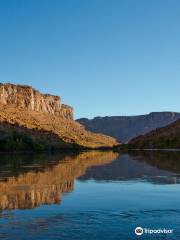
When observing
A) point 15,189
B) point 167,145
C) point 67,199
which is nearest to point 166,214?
point 67,199

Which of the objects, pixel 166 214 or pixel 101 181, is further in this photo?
pixel 101 181

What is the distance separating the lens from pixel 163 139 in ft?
540

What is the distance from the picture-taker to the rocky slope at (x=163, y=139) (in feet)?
509

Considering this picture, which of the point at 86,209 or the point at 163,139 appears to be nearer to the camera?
the point at 86,209

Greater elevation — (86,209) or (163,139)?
(163,139)

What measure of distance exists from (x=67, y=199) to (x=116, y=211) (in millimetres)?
5122

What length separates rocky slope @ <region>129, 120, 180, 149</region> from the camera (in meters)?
155

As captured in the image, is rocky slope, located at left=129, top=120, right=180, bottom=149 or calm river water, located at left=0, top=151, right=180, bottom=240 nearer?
calm river water, located at left=0, top=151, right=180, bottom=240

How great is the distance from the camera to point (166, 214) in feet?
69.6

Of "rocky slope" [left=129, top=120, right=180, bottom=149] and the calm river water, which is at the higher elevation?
"rocky slope" [left=129, top=120, right=180, bottom=149]

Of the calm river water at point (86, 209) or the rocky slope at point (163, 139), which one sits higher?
the rocky slope at point (163, 139)

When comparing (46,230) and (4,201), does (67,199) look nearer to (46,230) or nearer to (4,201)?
(4,201)

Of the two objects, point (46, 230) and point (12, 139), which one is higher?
point (12, 139)

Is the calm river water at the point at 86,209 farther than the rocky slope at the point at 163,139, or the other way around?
the rocky slope at the point at 163,139
